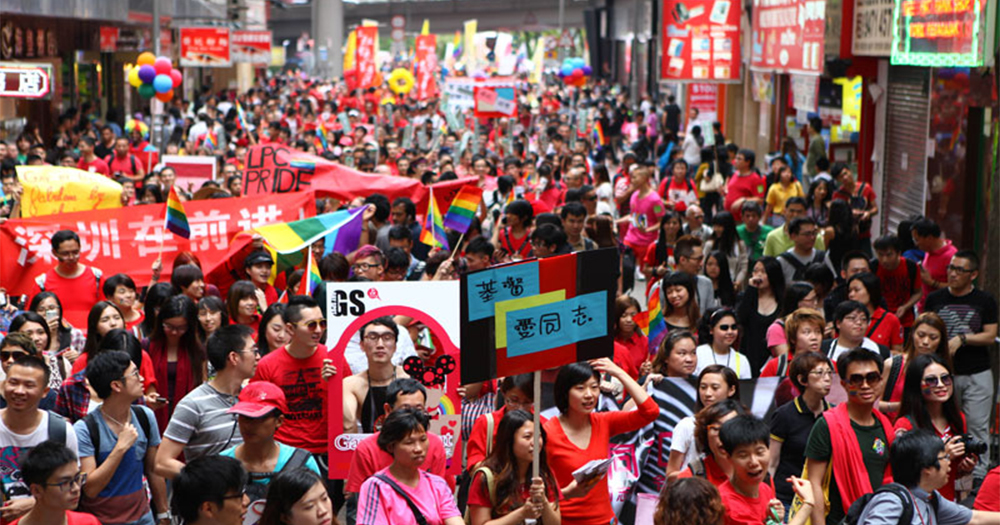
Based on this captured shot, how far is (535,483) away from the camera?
573 cm

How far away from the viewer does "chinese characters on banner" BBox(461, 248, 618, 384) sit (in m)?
6.05

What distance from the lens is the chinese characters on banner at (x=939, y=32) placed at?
39.6 feet

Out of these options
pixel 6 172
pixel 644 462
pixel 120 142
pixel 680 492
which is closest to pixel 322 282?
pixel 644 462

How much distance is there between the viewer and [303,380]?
7.34m

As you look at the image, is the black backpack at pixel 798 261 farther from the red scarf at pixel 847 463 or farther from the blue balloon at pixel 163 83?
the blue balloon at pixel 163 83

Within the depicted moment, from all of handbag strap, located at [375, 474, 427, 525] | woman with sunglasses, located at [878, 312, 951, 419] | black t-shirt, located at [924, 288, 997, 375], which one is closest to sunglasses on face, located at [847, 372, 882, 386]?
woman with sunglasses, located at [878, 312, 951, 419]

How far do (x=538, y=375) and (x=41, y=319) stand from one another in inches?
125

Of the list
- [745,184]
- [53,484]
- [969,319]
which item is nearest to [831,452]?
[53,484]

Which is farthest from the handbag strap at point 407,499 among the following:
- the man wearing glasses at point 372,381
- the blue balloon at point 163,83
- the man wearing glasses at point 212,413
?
the blue balloon at point 163,83

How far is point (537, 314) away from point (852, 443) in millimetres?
1481

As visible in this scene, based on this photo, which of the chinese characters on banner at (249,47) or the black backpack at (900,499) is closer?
the black backpack at (900,499)

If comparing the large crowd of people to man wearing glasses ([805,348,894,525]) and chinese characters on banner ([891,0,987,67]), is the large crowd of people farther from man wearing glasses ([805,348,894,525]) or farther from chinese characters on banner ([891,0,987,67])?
chinese characters on banner ([891,0,987,67])

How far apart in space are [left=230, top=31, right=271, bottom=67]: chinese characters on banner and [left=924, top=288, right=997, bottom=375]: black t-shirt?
28632mm

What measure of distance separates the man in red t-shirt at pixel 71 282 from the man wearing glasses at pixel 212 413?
117 inches
